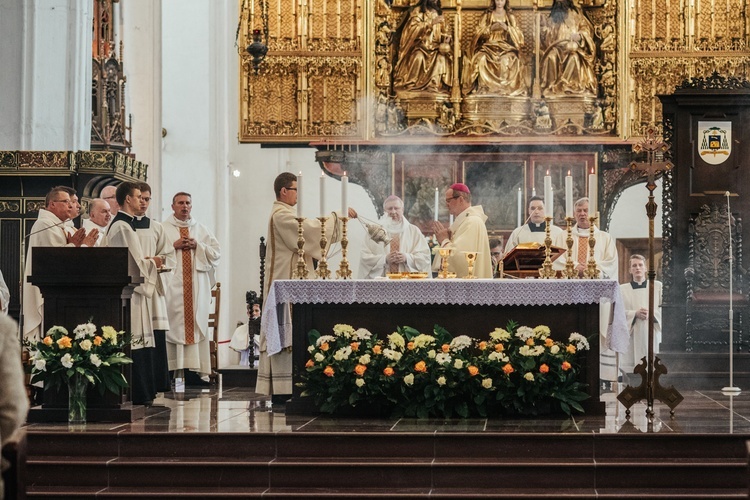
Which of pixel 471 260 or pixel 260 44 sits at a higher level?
pixel 260 44

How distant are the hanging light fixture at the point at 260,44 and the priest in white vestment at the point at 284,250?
160 inches

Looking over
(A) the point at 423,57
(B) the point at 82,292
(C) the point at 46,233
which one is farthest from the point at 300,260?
(A) the point at 423,57

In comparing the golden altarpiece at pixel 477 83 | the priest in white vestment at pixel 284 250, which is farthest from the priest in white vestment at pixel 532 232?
the priest in white vestment at pixel 284 250

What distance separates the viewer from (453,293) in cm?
943

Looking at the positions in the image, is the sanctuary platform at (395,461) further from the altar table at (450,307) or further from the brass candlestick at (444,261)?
the brass candlestick at (444,261)

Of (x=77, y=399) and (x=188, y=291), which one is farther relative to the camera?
(x=188, y=291)

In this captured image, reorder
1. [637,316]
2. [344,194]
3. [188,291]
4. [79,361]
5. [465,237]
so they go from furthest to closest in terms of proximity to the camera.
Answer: [637,316] → [188,291] → [465,237] → [344,194] → [79,361]

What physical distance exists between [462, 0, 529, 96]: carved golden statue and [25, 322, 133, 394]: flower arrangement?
7965 millimetres

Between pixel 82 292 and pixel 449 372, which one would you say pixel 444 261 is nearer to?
pixel 449 372

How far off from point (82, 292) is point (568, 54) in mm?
8439

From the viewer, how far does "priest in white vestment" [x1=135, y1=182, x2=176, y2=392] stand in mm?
11062

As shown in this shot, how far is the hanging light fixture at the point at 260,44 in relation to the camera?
1448 cm

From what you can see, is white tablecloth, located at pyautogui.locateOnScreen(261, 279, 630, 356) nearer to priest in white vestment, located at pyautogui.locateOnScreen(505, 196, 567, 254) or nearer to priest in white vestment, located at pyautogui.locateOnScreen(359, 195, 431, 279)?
priest in white vestment, located at pyautogui.locateOnScreen(359, 195, 431, 279)

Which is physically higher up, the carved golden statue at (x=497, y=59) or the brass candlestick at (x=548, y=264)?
the carved golden statue at (x=497, y=59)
